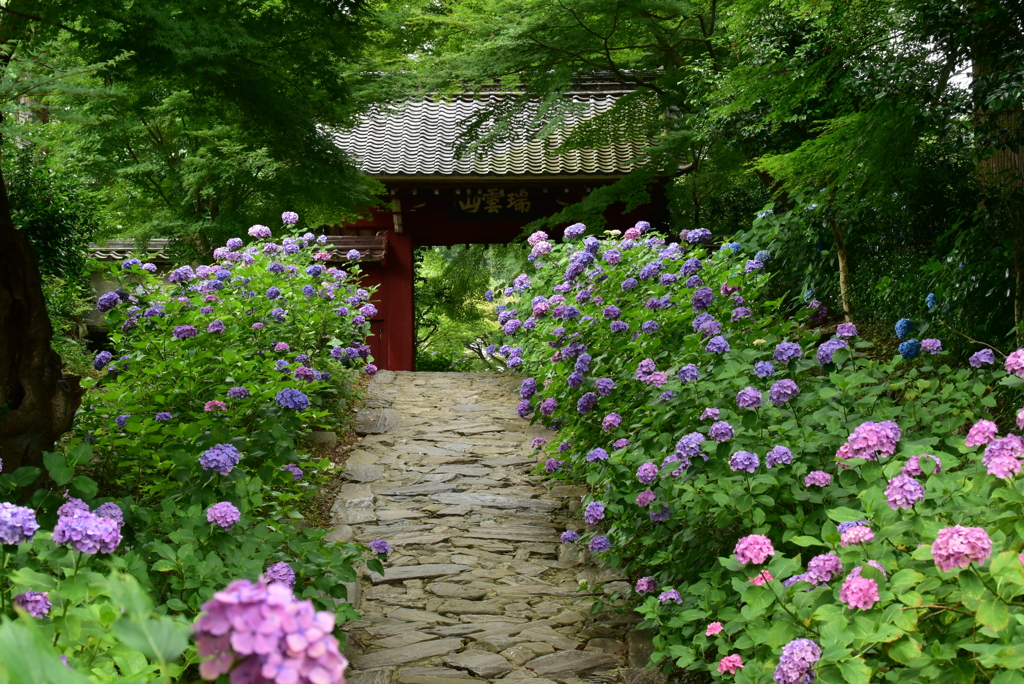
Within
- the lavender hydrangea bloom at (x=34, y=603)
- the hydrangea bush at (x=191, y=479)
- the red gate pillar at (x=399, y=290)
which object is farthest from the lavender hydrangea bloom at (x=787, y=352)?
the red gate pillar at (x=399, y=290)

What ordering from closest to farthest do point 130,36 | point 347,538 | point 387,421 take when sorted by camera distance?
point 130,36 → point 347,538 → point 387,421

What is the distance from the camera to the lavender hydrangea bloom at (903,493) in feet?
7.70

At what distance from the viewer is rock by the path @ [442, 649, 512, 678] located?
3.74 m

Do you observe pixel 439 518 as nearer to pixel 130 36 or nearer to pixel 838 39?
pixel 130 36

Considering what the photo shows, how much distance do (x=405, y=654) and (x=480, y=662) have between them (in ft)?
1.13

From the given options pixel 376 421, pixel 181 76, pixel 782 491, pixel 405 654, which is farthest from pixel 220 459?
pixel 376 421

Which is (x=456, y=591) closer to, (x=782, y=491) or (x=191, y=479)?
(x=191, y=479)

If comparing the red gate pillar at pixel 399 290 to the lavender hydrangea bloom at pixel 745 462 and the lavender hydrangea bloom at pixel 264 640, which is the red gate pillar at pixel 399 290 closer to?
the lavender hydrangea bloom at pixel 745 462

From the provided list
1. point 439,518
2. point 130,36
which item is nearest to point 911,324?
point 439,518

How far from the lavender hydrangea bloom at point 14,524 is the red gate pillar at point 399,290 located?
11725 millimetres

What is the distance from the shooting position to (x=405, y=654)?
390cm

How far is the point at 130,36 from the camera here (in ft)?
10.5

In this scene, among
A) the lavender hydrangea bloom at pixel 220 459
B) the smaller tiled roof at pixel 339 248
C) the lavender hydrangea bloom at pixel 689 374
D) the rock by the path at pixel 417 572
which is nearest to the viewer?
the lavender hydrangea bloom at pixel 220 459

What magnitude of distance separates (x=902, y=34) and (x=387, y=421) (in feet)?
16.5
